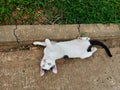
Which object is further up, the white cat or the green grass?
the green grass

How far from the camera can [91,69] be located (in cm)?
317

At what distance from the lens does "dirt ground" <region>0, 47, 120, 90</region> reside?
2.94 m

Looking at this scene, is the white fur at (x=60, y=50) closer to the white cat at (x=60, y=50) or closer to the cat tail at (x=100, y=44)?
the white cat at (x=60, y=50)

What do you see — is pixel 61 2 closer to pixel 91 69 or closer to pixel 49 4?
pixel 49 4

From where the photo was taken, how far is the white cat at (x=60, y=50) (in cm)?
292

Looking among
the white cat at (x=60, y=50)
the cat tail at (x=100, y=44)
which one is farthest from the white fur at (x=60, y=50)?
the cat tail at (x=100, y=44)

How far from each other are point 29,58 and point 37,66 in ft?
0.45

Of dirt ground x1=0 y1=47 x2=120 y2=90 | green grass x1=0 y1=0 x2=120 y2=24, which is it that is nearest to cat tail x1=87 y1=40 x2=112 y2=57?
dirt ground x1=0 y1=47 x2=120 y2=90

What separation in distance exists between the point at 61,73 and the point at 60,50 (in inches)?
11.7

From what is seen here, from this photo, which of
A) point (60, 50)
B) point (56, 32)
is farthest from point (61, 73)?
point (56, 32)

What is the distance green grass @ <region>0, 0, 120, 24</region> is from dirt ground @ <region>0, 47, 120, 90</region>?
41cm

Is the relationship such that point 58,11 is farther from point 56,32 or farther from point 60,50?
point 60,50

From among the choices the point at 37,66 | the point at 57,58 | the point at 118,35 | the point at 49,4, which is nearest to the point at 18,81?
the point at 37,66

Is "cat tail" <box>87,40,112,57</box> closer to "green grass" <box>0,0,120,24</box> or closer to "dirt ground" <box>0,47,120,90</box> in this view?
"dirt ground" <box>0,47,120,90</box>
